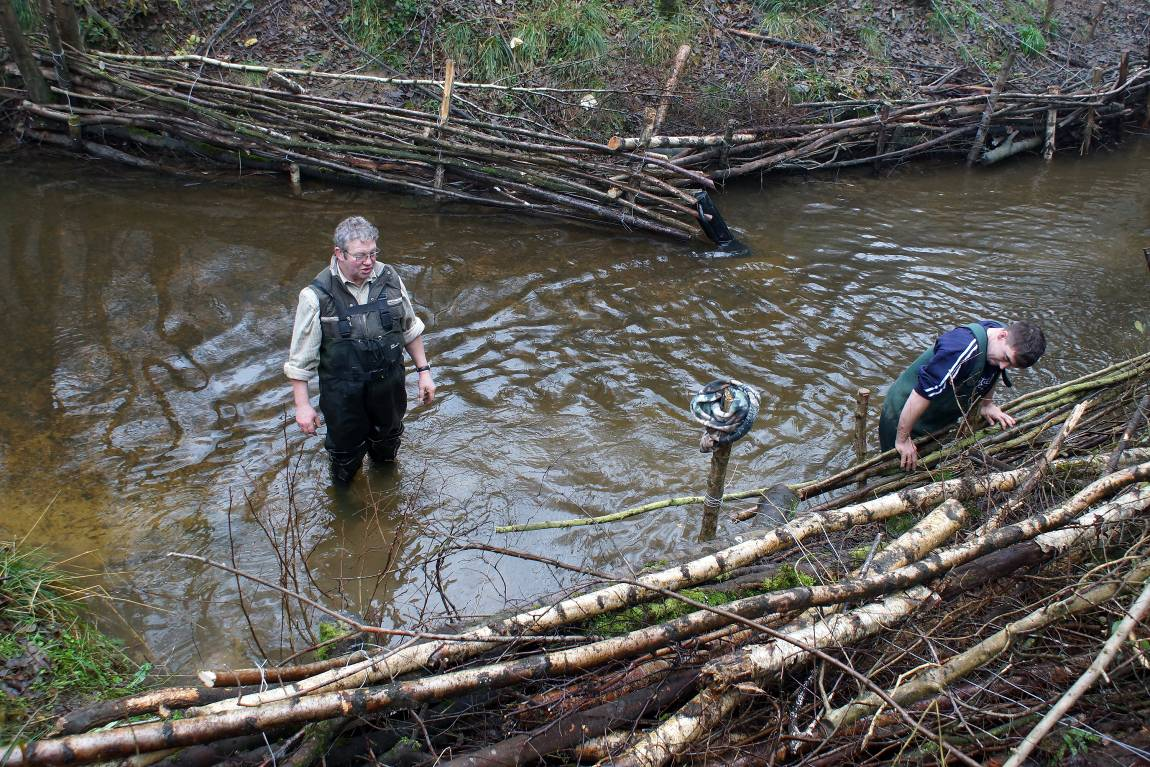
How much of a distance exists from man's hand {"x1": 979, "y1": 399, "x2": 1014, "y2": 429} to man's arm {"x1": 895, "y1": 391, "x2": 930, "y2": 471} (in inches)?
15.1

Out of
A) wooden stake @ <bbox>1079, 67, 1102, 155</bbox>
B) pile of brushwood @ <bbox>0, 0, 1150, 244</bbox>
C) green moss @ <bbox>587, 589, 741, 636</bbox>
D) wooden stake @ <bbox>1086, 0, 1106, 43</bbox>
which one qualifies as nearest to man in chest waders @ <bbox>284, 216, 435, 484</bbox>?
green moss @ <bbox>587, 589, 741, 636</bbox>

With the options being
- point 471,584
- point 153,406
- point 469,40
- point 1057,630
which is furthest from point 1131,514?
point 469,40

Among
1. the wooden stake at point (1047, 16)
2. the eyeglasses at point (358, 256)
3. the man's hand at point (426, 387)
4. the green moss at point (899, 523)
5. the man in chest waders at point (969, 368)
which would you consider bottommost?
the green moss at point (899, 523)

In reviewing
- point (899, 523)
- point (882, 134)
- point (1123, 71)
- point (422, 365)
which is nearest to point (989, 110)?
point (882, 134)

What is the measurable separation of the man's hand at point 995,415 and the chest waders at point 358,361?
3.45 m

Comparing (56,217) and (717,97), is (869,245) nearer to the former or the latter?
(717,97)

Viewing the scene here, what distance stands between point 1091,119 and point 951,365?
10.6 meters

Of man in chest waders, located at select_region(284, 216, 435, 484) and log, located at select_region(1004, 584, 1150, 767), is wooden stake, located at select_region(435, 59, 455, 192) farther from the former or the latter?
log, located at select_region(1004, 584, 1150, 767)

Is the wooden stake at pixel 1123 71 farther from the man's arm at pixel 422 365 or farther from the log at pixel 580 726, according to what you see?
the log at pixel 580 726

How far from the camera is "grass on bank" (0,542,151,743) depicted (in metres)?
3.22

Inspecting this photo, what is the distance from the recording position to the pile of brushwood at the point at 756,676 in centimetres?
254

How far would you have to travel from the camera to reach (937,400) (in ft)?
15.4

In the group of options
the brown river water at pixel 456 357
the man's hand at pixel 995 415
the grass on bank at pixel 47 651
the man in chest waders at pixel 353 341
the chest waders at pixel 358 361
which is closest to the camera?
the grass on bank at pixel 47 651

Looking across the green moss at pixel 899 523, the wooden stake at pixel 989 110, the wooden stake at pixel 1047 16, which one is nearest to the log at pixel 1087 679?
the green moss at pixel 899 523
